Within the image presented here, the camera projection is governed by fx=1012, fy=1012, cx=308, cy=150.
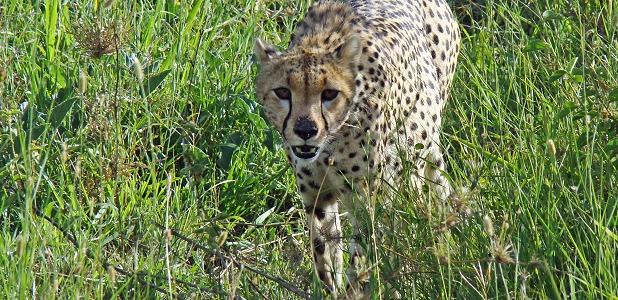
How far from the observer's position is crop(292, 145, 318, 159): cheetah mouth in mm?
3400

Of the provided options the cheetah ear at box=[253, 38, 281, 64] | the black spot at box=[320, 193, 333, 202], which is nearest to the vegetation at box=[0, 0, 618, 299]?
the black spot at box=[320, 193, 333, 202]

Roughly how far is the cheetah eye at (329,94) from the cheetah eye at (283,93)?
0.12 meters

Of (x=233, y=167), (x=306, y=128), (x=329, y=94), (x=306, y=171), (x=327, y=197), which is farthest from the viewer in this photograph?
(x=233, y=167)

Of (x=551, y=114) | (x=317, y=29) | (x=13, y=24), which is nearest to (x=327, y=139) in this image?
(x=317, y=29)

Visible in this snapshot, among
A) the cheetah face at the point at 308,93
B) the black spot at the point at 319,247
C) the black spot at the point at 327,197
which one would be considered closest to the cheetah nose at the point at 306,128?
the cheetah face at the point at 308,93

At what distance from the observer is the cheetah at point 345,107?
3422 mm

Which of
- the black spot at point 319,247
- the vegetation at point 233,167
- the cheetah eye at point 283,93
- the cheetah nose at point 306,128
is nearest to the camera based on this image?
the vegetation at point 233,167

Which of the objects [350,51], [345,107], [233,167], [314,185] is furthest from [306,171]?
[233,167]

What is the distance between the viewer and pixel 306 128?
335 centimetres

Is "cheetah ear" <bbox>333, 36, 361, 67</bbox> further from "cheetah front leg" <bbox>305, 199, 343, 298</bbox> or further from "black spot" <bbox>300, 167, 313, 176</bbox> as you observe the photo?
"cheetah front leg" <bbox>305, 199, 343, 298</bbox>

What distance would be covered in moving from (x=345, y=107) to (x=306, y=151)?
0.23 metres

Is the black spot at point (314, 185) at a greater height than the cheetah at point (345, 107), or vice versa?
the cheetah at point (345, 107)

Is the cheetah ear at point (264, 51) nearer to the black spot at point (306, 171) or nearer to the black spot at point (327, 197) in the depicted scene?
the black spot at point (306, 171)

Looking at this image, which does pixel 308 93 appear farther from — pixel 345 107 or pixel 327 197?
pixel 327 197
